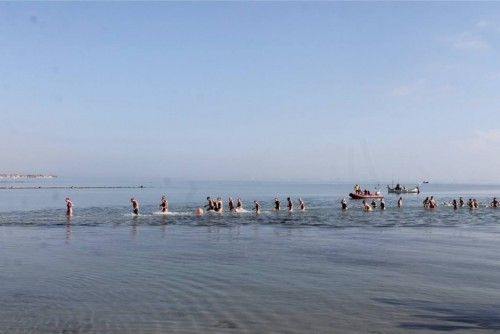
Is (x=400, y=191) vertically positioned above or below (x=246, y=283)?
above

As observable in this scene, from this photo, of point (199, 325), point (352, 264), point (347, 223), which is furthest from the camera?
point (347, 223)

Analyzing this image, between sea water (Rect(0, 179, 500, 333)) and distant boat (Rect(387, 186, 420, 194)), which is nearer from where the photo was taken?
sea water (Rect(0, 179, 500, 333))

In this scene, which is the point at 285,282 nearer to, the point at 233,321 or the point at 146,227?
the point at 233,321

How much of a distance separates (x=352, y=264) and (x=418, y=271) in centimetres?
250

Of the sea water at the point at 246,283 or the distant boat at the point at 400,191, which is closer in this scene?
the sea water at the point at 246,283

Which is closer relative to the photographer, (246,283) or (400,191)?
(246,283)

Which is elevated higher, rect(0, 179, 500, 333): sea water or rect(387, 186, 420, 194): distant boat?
rect(387, 186, 420, 194): distant boat

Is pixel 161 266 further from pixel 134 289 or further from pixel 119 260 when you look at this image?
pixel 134 289

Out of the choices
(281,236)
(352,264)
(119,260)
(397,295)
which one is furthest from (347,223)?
(397,295)

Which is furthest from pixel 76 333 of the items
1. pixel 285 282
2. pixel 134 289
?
pixel 285 282

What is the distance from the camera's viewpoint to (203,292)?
48.6 feet

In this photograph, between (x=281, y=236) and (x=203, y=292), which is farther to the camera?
(x=281, y=236)

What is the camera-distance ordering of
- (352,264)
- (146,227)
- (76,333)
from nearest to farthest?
(76,333), (352,264), (146,227)

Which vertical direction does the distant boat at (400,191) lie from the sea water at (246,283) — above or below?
above
